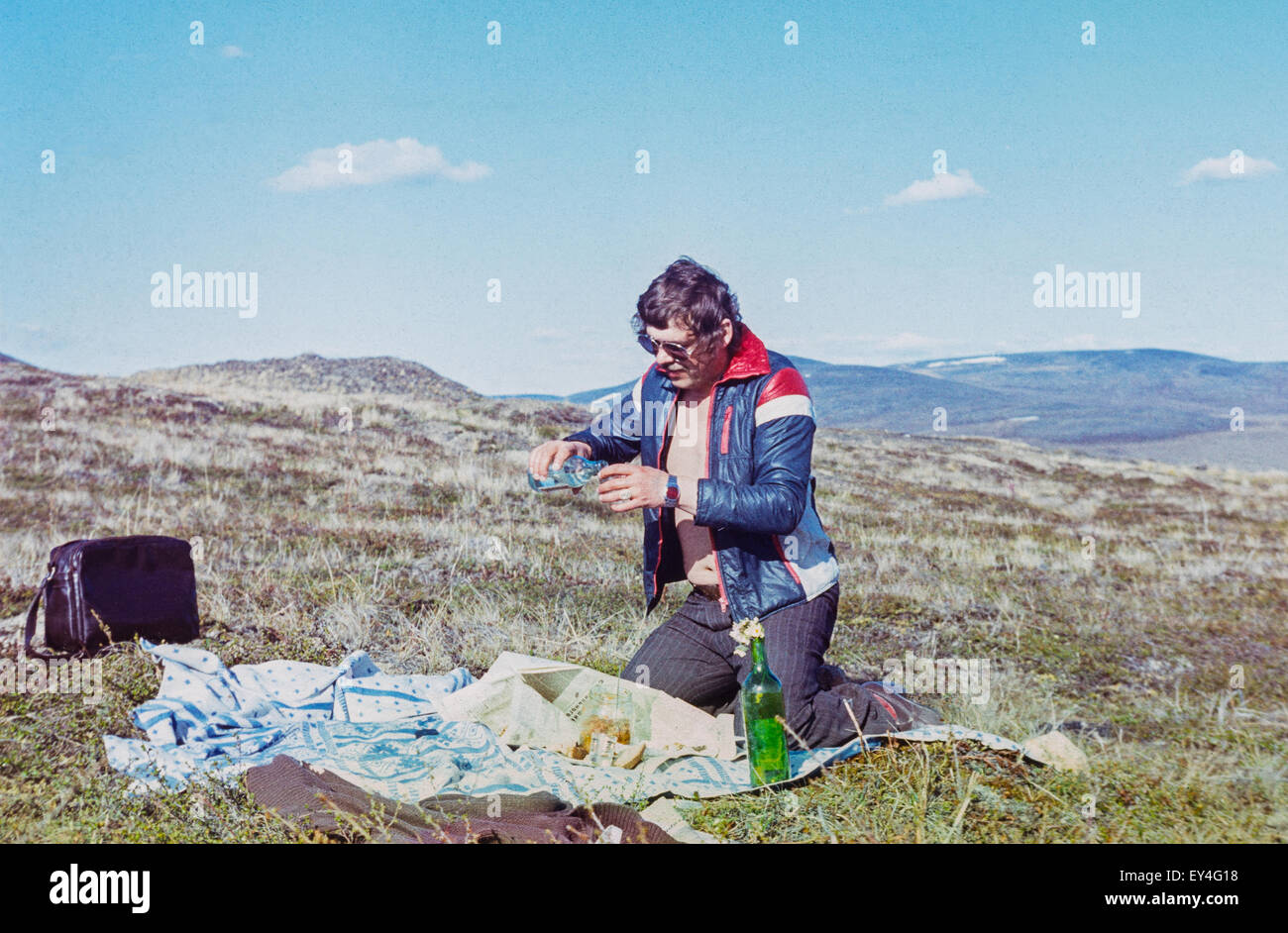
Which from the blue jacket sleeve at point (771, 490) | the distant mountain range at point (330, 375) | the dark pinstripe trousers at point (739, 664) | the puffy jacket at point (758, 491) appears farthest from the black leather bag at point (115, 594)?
the distant mountain range at point (330, 375)

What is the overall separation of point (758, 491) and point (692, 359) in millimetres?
629

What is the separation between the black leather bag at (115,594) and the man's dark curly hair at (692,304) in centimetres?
314

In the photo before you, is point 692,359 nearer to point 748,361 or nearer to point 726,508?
point 748,361

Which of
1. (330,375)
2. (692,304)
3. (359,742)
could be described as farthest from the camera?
(330,375)

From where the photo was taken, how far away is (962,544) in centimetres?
1103

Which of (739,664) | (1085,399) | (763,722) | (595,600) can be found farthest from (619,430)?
(1085,399)

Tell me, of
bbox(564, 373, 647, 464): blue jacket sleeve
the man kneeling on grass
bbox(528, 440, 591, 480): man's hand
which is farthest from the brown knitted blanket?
bbox(564, 373, 647, 464): blue jacket sleeve

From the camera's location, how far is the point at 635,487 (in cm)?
337

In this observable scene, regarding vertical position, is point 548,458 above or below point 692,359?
below

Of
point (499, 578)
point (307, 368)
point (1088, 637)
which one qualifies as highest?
point (307, 368)

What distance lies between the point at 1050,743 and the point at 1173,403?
157m

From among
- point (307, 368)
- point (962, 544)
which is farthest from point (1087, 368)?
A: point (962, 544)

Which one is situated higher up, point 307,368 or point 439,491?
point 307,368
